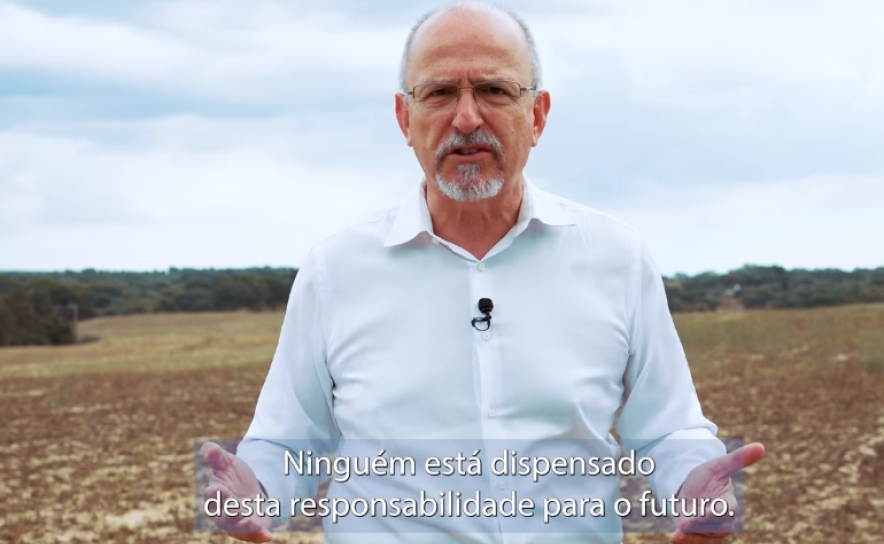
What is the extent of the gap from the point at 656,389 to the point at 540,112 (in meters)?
0.86

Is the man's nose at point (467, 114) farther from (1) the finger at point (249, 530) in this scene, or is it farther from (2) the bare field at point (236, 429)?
(2) the bare field at point (236, 429)

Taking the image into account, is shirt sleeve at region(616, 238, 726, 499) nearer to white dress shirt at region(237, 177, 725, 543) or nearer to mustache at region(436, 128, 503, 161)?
white dress shirt at region(237, 177, 725, 543)

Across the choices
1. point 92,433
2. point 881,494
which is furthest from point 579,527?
point 92,433

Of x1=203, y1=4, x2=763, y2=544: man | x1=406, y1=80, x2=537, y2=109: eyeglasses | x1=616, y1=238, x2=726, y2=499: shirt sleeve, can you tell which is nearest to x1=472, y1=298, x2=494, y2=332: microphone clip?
x1=203, y1=4, x2=763, y2=544: man

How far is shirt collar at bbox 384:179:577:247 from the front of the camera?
9.69ft

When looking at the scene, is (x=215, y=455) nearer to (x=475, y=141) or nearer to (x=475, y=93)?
(x=475, y=141)

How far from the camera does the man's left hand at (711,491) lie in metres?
2.58

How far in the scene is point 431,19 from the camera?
295 centimetres

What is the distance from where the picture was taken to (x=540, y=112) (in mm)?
3070

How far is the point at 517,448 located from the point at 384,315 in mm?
522

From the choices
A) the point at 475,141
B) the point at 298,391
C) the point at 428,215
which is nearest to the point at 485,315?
the point at 428,215

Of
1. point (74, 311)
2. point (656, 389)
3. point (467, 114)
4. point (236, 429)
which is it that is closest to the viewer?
point (467, 114)

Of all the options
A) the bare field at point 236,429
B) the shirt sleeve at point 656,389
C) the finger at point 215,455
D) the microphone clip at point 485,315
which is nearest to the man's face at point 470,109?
the microphone clip at point 485,315

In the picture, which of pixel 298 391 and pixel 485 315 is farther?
pixel 298 391
